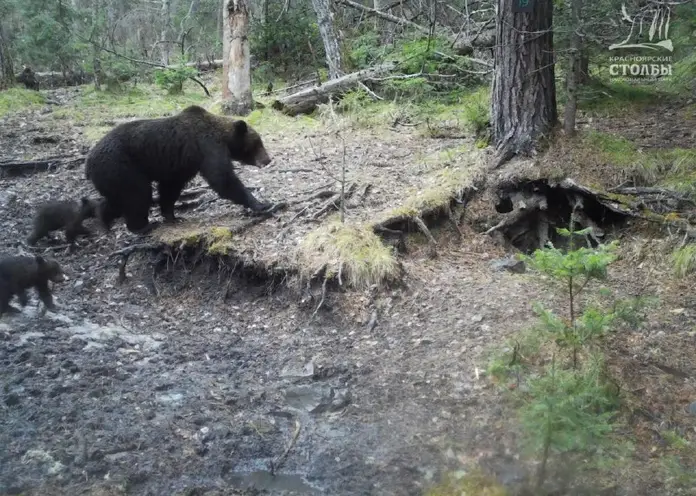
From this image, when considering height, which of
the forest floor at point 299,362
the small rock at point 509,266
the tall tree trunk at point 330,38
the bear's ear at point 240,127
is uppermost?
the tall tree trunk at point 330,38

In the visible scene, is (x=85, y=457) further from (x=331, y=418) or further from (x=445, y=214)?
(x=445, y=214)

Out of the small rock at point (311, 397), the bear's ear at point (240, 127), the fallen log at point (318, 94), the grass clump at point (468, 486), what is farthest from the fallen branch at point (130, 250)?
the fallen log at point (318, 94)

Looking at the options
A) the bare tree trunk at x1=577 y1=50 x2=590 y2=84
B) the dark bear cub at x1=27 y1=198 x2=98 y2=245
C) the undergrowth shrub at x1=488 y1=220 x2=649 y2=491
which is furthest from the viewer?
the bare tree trunk at x1=577 y1=50 x2=590 y2=84

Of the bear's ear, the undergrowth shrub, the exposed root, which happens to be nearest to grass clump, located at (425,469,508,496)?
the undergrowth shrub

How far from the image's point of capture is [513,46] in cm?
840

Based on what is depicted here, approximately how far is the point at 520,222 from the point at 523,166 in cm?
75

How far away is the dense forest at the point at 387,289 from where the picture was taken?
177 inches

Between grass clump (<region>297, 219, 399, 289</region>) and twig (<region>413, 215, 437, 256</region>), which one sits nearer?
grass clump (<region>297, 219, 399, 289</region>)

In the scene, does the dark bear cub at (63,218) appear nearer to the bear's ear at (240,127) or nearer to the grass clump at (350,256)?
the bear's ear at (240,127)

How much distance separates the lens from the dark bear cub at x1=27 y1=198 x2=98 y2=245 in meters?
8.27

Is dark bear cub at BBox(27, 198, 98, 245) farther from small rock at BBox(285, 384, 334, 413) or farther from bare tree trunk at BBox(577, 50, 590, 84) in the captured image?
bare tree trunk at BBox(577, 50, 590, 84)

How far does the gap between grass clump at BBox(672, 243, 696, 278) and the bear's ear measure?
5575 millimetres

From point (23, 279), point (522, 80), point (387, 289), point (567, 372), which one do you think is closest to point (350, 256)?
point (387, 289)

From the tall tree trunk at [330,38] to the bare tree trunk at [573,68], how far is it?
7782 millimetres
